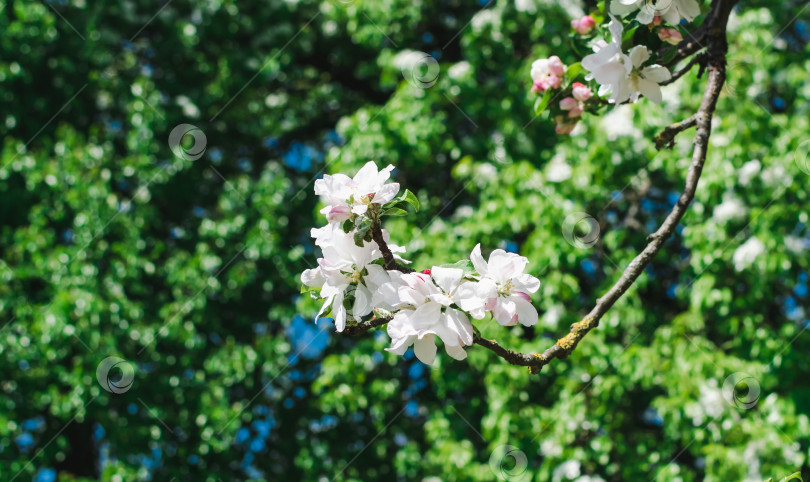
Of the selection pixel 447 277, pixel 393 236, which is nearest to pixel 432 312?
pixel 447 277

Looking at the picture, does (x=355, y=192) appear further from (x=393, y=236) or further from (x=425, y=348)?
(x=393, y=236)

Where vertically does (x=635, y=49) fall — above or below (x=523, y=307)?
above

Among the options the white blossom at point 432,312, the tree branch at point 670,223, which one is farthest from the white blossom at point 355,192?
the tree branch at point 670,223

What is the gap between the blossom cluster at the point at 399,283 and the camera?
3.90 feet

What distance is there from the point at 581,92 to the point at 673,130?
0.75 feet

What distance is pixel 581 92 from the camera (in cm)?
181

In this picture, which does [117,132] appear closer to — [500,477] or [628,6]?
[500,477]

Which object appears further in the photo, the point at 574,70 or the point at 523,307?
the point at 574,70

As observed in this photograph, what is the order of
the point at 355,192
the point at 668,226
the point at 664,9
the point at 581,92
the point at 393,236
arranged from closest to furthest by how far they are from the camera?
the point at 355,192 < the point at 668,226 < the point at 664,9 < the point at 581,92 < the point at 393,236

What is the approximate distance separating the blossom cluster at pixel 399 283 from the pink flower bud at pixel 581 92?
64cm

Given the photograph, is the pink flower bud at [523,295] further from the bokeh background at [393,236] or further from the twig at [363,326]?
the bokeh background at [393,236]

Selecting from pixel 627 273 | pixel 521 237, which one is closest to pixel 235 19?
pixel 521 237

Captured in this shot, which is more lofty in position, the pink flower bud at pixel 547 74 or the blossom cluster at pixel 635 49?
the blossom cluster at pixel 635 49

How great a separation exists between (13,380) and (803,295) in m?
3.96
